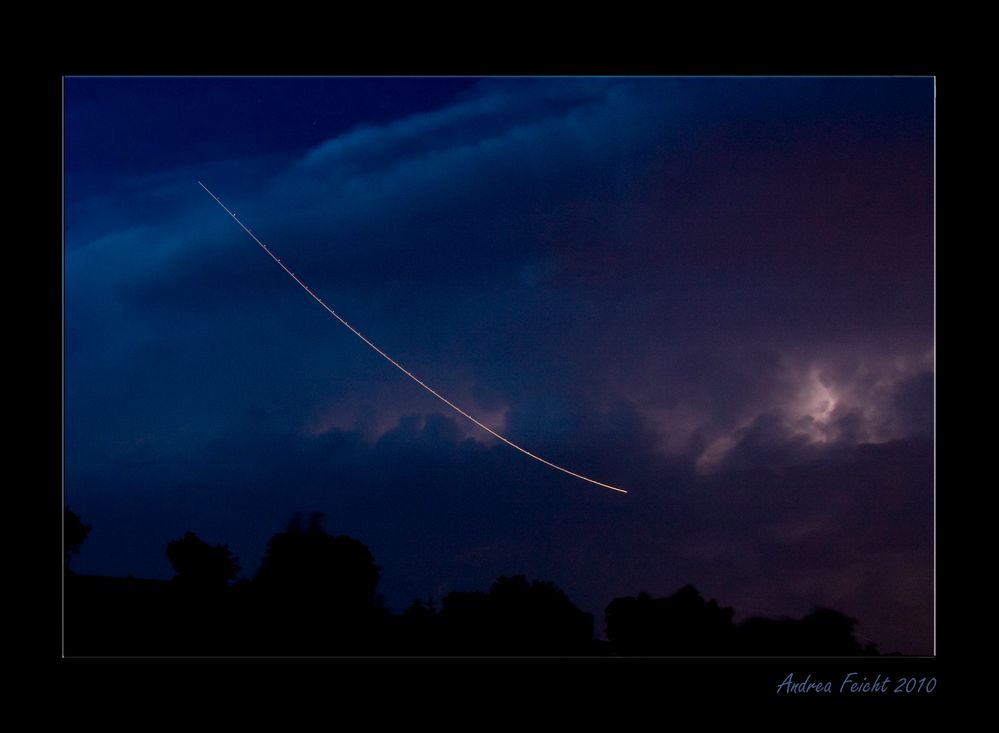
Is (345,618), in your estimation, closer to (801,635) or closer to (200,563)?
(200,563)

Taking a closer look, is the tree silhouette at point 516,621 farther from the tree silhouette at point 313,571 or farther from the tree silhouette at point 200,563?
the tree silhouette at point 200,563

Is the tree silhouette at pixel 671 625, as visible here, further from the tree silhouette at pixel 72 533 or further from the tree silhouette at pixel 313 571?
the tree silhouette at pixel 72 533

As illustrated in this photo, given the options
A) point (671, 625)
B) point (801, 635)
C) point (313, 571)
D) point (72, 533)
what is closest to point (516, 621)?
point (671, 625)

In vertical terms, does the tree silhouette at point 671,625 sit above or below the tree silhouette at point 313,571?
below

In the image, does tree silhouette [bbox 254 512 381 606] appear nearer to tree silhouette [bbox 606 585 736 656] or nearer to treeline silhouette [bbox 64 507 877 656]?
treeline silhouette [bbox 64 507 877 656]

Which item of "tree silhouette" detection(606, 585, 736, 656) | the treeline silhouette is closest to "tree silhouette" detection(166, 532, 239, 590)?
the treeline silhouette

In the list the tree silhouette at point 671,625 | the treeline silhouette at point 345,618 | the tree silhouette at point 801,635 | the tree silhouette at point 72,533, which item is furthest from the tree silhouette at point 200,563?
the tree silhouette at point 801,635
